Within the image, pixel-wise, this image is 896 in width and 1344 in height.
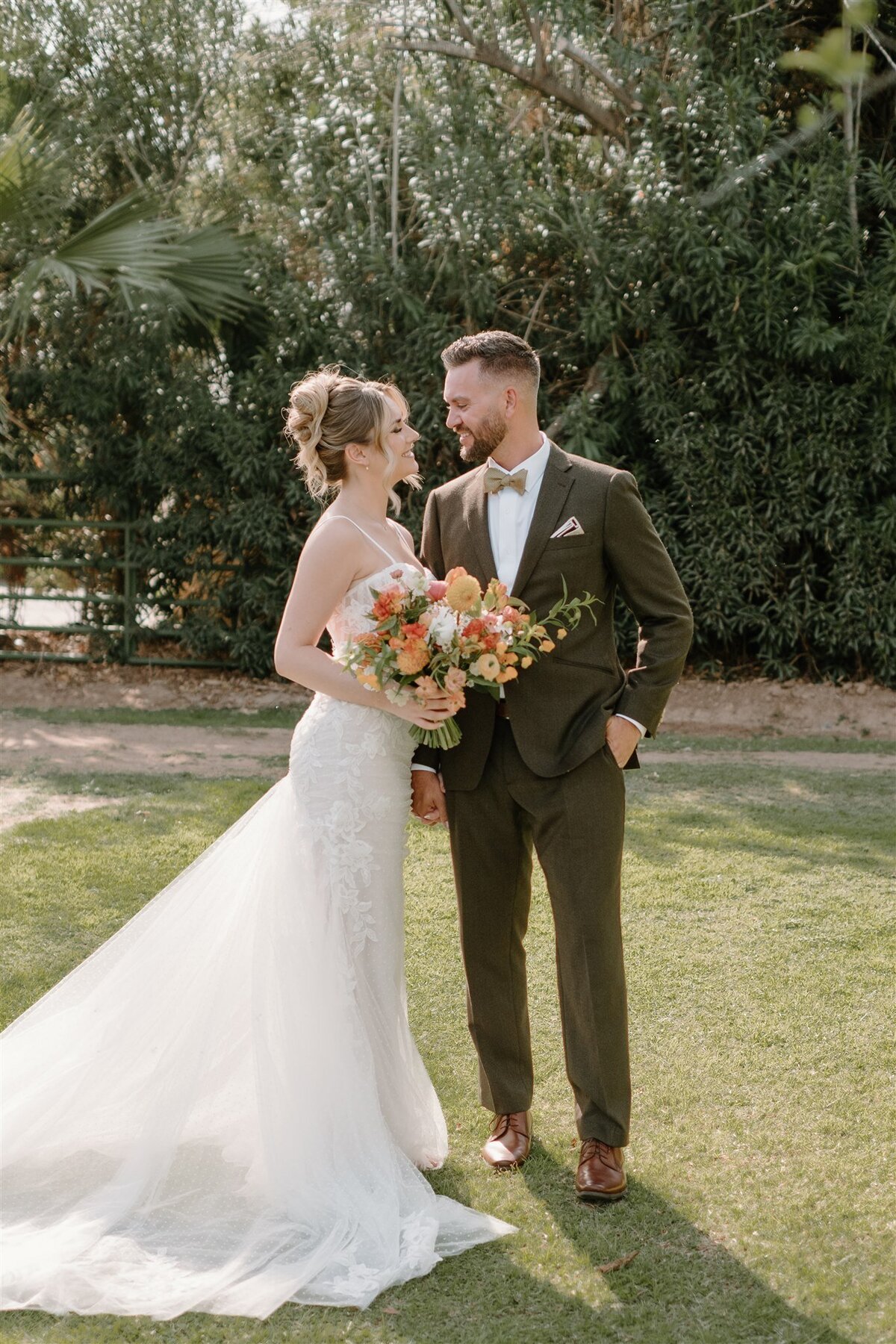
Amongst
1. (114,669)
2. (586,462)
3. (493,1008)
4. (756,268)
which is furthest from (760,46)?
(493,1008)

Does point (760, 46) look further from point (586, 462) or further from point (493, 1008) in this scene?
point (493, 1008)

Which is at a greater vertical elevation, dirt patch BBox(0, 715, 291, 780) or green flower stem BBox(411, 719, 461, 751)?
green flower stem BBox(411, 719, 461, 751)

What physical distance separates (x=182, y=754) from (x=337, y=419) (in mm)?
5980

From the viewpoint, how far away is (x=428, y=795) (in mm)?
3496

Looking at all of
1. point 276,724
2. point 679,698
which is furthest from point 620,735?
point 679,698

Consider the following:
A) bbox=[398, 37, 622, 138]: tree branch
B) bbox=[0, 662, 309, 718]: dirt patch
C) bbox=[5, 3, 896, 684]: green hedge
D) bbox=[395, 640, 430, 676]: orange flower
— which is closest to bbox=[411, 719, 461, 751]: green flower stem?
bbox=[395, 640, 430, 676]: orange flower

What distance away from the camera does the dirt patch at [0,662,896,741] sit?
34.7 ft

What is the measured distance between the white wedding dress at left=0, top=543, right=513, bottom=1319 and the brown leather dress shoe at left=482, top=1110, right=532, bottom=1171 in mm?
137

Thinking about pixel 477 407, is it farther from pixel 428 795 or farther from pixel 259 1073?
pixel 259 1073

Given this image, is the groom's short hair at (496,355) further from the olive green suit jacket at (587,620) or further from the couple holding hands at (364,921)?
the olive green suit jacket at (587,620)

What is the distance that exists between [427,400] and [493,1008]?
26.7 feet

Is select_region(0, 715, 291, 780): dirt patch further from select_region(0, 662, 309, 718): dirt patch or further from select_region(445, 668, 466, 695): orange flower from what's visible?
select_region(445, 668, 466, 695): orange flower

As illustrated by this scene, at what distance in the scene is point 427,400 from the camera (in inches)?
435

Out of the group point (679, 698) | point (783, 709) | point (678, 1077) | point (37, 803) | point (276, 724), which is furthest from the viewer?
point (679, 698)
